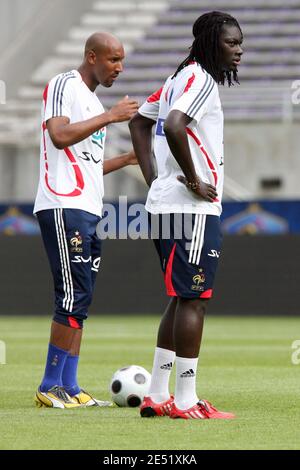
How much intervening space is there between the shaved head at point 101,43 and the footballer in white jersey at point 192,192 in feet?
2.34

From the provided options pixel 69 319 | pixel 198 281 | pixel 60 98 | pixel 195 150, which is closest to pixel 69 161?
pixel 60 98

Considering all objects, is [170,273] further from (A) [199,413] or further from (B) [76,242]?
(B) [76,242]

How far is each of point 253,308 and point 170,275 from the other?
11.6 metres

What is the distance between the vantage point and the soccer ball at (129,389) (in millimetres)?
6941

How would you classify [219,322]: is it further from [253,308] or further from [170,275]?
[170,275]

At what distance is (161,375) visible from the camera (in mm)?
6316

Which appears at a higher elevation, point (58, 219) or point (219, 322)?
point (58, 219)

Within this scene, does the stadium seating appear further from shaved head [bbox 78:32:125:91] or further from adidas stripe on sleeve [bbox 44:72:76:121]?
adidas stripe on sleeve [bbox 44:72:76:121]

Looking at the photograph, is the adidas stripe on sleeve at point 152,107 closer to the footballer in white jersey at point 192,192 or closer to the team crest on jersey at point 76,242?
the footballer in white jersey at point 192,192

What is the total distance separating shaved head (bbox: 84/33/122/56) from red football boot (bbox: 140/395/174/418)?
1969 mm

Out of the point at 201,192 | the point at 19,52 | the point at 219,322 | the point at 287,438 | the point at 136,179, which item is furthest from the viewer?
the point at 19,52
